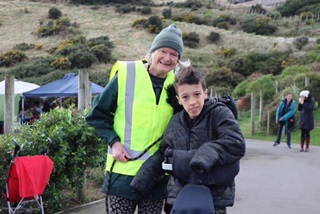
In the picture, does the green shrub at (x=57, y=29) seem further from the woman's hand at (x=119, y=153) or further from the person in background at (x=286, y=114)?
the woman's hand at (x=119, y=153)

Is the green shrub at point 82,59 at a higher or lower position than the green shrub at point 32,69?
higher

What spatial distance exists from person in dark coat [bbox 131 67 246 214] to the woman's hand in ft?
0.43

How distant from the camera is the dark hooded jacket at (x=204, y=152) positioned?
263cm

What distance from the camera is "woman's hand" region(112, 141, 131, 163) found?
9.73ft

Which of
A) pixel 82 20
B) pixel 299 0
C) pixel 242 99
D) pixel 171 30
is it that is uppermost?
pixel 299 0

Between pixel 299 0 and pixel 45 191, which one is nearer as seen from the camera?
pixel 45 191

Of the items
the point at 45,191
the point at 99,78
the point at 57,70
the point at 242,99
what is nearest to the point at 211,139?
the point at 45,191

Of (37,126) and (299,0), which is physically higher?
(299,0)

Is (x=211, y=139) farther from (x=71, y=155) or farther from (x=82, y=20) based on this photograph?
(x=82, y=20)

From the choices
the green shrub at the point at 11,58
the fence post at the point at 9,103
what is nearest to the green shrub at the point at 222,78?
the green shrub at the point at 11,58

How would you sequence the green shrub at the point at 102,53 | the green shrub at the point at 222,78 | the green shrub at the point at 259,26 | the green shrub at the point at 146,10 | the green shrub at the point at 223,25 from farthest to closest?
the green shrub at the point at 146,10 < the green shrub at the point at 223,25 < the green shrub at the point at 259,26 < the green shrub at the point at 102,53 < the green shrub at the point at 222,78

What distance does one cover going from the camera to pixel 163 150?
2957 millimetres

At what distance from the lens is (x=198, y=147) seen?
273cm

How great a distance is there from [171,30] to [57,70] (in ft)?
115
